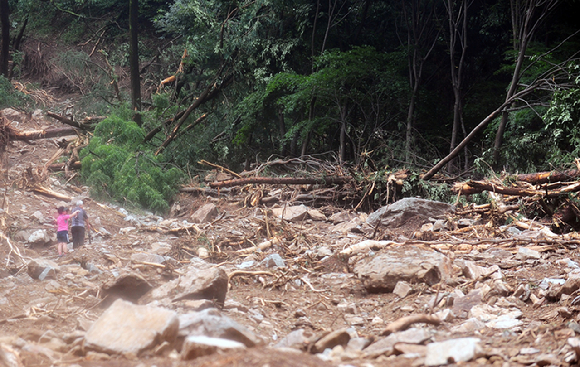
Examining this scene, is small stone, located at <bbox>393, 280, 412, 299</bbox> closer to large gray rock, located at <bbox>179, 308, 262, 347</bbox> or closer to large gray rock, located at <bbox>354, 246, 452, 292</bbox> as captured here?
large gray rock, located at <bbox>354, 246, 452, 292</bbox>

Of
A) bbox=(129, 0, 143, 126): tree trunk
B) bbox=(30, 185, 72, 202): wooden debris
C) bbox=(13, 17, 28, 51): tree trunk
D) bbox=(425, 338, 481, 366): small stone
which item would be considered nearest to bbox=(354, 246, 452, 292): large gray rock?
bbox=(425, 338, 481, 366): small stone

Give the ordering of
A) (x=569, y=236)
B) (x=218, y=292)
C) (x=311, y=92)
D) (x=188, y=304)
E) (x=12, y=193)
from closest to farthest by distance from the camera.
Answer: (x=188, y=304) < (x=218, y=292) < (x=569, y=236) < (x=12, y=193) < (x=311, y=92)

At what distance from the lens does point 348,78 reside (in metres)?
11.2

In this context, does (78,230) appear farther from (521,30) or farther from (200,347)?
(521,30)

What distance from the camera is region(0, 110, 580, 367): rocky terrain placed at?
251 cm

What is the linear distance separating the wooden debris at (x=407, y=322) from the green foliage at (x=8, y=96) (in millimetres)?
10175

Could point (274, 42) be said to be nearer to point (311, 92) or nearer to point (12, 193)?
point (311, 92)

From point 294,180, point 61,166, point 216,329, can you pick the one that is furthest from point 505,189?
point 61,166

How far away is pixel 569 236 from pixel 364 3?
30.9 ft

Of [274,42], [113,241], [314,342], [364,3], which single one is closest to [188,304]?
[314,342]

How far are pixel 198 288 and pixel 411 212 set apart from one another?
167 inches

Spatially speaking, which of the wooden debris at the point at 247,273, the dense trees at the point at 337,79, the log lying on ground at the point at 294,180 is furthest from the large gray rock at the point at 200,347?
the dense trees at the point at 337,79

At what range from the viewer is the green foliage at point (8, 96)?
33.9ft

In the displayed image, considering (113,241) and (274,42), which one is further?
(274,42)
